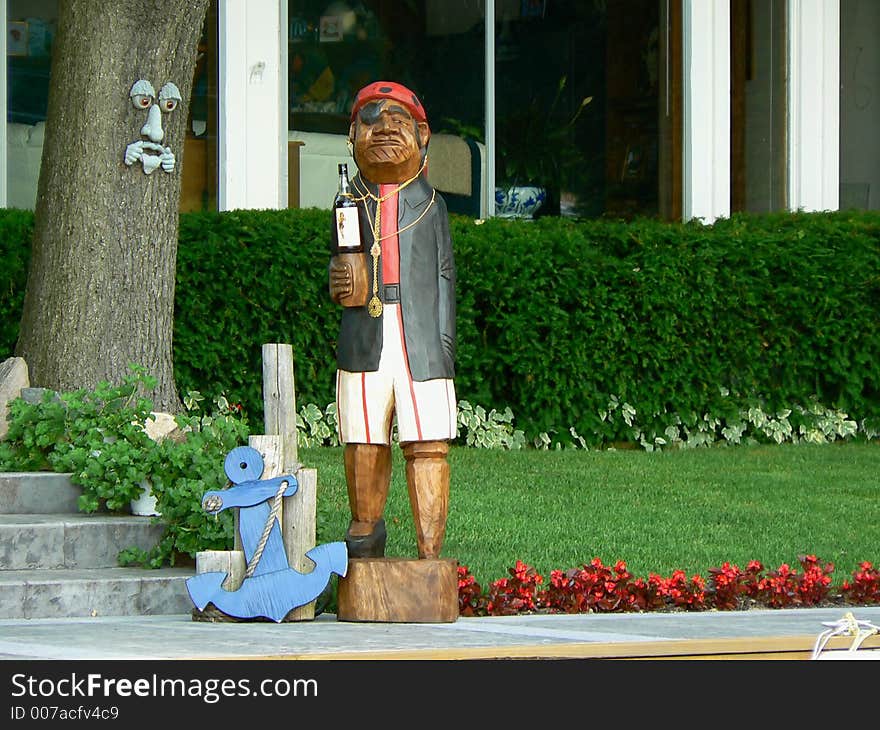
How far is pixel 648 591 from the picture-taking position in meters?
6.31

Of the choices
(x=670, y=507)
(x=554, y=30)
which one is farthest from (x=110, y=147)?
(x=554, y=30)

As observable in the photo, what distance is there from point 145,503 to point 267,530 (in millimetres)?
1377

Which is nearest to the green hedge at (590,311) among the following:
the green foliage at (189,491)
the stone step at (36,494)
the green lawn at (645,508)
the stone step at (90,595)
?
the green lawn at (645,508)

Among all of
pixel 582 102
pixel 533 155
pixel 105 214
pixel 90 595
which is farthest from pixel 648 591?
pixel 582 102

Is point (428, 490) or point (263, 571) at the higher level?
point (428, 490)

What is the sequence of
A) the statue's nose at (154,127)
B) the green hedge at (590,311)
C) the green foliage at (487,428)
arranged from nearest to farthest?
1. the statue's nose at (154,127)
2. the green hedge at (590,311)
3. the green foliage at (487,428)

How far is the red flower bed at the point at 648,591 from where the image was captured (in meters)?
6.17

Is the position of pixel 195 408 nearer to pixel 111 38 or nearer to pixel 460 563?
pixel 111 38

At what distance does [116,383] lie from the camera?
8203mm

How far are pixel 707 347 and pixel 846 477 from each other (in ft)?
5.66

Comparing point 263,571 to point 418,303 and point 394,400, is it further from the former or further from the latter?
point 418,303

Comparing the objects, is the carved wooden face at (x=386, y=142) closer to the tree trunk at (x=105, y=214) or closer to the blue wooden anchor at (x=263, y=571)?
the blue wooden anchor at (x=263, y=571)

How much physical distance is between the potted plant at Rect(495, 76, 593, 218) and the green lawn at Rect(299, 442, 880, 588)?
308cm

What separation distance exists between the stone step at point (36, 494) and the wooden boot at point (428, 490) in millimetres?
1931
